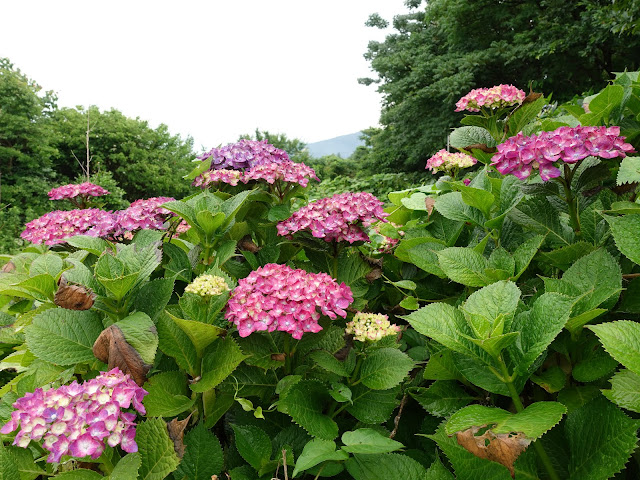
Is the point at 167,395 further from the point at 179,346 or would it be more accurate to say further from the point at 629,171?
the point at 629,171

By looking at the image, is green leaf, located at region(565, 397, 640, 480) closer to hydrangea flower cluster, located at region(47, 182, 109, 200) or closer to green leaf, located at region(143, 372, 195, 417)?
green leaf, located at region(143, 372, 195, 417)

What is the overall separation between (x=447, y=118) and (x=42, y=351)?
14.7 meters

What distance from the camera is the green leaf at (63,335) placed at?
46.6 inches

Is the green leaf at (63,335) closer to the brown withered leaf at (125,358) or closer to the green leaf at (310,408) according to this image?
the brown withered leaf at (125,358)

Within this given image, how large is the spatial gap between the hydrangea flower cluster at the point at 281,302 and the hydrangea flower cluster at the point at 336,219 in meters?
0.34

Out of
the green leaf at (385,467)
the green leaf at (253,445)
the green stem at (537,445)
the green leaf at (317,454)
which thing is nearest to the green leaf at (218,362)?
the green leaf at (253,445)

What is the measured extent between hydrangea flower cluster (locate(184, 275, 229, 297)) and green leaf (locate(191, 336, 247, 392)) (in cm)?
Result: 13

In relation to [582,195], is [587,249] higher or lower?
lower

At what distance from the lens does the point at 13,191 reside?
53.3 ft

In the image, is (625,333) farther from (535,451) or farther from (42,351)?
(42,351)

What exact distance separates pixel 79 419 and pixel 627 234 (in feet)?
4.20

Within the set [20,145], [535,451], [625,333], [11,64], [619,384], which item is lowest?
[535,451]

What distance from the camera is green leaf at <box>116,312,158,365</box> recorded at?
44.2 inches

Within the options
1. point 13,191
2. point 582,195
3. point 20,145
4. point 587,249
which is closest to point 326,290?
point 587,249
